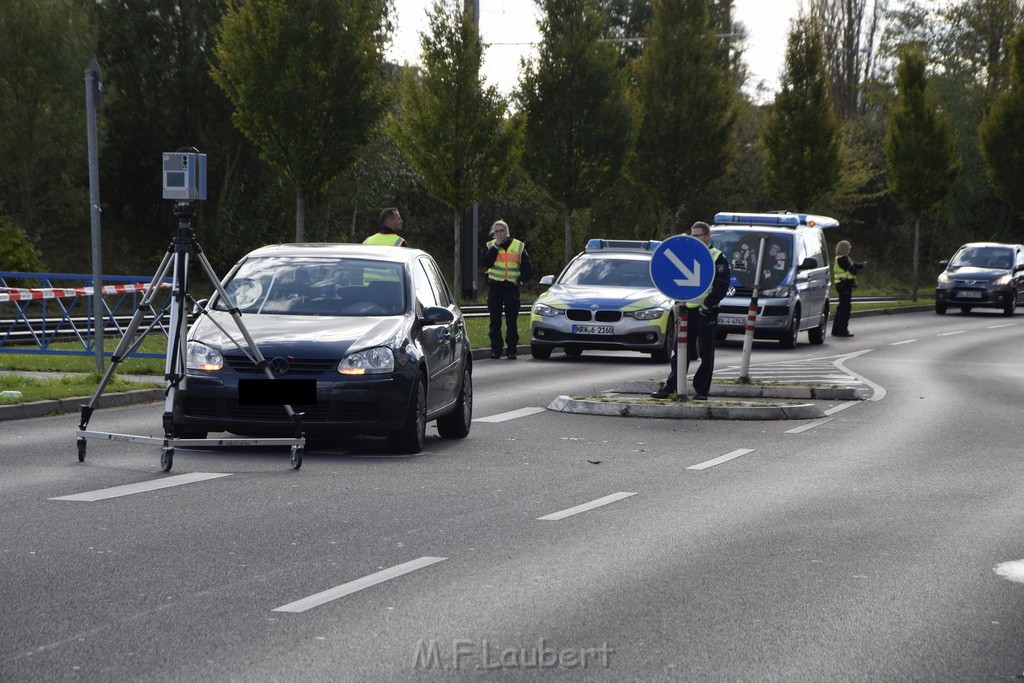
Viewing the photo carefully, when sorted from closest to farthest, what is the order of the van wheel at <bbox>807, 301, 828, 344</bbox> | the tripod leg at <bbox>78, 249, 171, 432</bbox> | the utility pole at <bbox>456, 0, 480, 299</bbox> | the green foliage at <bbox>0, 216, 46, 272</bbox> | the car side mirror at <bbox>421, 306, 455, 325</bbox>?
the tripod leg at <bbox>78, 249, 171, 432</bbox> < the car side mirror at <bbox>421, 306, 455, 325</bbox> < the van wheel at <bbox>807, 301, 828, 344</bbox> < the green foliage at <bbox>0, 216, 46, 272</bbox> < the utility pole at <bbox>456, 0, 480, 299</bbox>

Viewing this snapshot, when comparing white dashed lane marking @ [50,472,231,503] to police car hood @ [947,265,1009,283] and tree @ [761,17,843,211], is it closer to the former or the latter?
police car hood @ [947,265,1009,283]

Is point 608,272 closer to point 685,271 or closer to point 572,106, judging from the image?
point 685,271

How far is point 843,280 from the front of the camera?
2953 centimetres

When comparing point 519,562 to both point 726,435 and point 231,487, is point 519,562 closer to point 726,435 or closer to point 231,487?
point 231,487

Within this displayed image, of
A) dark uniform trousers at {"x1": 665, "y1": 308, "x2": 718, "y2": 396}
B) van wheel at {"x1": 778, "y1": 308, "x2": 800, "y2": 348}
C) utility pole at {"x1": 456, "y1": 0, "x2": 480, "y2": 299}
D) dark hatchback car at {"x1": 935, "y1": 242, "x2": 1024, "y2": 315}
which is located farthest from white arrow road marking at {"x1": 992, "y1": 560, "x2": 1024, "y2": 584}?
dark hatchback car at {"x1": 935, "y1": 242, "x2": 1024, "y2": 315}

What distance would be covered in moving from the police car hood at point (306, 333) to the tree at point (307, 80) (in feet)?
50.4

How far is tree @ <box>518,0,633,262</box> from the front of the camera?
33812 mm

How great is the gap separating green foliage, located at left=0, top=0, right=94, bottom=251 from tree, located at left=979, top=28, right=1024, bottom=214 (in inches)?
1125

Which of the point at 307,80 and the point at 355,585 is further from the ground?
the point at 307,80

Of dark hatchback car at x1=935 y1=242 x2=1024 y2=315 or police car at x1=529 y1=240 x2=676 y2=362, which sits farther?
dark hatchback car at x1=935 y1=242 x2=1024 y2=315

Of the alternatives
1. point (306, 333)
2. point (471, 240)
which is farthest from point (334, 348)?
point (471, 240)

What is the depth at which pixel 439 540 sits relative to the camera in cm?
775

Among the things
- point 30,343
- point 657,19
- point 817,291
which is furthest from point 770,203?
point 30,343

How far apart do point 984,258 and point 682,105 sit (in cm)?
887
